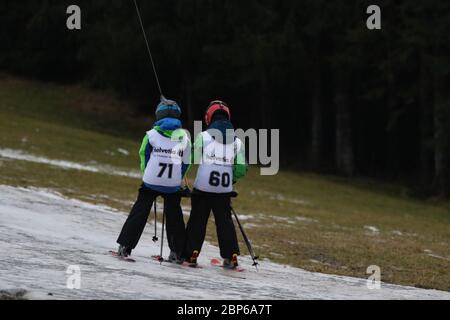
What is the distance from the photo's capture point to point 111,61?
46.1 metres

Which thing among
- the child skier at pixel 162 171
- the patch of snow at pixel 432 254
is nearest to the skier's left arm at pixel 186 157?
the child skier at pixel 162 171

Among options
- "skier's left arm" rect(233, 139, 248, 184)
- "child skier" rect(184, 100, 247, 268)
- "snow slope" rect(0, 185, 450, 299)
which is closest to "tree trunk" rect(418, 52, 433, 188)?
"snow slope" rect(0, 185, 450, 299)

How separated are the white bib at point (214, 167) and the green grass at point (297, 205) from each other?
3.42m

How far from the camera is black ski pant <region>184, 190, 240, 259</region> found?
1135cm

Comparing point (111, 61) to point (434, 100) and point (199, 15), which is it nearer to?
point (199, 15)

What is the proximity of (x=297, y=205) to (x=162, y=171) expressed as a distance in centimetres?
1791

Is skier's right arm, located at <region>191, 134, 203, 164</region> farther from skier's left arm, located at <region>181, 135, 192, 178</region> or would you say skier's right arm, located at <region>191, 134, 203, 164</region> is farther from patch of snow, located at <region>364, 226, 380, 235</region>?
patch of snow, located at <region>364, 226, 380, 235</region>

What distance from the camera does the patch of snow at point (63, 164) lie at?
2972 cm

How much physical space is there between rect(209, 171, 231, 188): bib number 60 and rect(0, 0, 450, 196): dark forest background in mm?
24526

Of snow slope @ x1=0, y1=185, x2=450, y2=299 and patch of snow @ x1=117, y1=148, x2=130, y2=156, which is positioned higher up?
patch of snow @ x1=117, y1=148, x2=130, y2=156

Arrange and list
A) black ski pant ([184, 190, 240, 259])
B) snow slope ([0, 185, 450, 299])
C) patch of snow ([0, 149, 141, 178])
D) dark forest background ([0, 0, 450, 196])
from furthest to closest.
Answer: dark forest background ([0, 0, 450, 196]), patch of snow ([0, 149, 141, 178]), black ski pant ([184, 190, 240, 259]), snow slope ([0, 185, 450, 299])

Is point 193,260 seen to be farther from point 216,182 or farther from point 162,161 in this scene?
point 162,161

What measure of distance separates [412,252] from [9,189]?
9.27m
